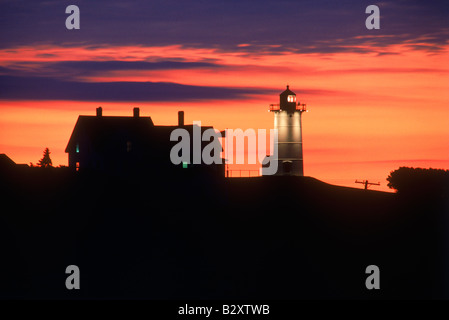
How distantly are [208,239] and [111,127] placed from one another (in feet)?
74.8

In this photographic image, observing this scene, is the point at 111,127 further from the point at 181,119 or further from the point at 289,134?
the point at 289,134

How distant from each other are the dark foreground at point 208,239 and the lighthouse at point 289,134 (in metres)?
15.2

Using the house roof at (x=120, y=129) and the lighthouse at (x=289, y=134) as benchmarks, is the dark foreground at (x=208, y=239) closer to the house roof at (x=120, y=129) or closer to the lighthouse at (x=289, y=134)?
the house roof at (x=120, y=129)

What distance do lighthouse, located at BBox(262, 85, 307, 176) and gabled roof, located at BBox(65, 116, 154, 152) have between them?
54.1ft

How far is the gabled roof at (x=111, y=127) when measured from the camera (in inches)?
3004

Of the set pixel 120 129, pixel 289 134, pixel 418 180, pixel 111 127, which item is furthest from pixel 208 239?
pixel 418 180

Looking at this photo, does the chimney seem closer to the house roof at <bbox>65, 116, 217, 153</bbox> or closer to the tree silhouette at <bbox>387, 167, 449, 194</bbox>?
the house roof at <bbox>65, 116, 217, 153</bbox>

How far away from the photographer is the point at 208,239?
58094mm

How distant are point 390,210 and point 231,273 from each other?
2118cm

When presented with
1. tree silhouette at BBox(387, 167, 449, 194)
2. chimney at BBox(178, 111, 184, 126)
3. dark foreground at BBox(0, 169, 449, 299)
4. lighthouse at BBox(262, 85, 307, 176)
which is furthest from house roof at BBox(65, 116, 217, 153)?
tree silhouette at BBox(387, 167, 449, 194)

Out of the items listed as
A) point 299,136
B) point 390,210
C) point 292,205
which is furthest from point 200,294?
point 299,136

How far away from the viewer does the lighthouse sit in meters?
87.8

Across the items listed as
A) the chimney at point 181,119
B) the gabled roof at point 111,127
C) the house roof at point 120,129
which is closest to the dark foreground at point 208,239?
the house roof at point 120,129

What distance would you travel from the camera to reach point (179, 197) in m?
63.3
